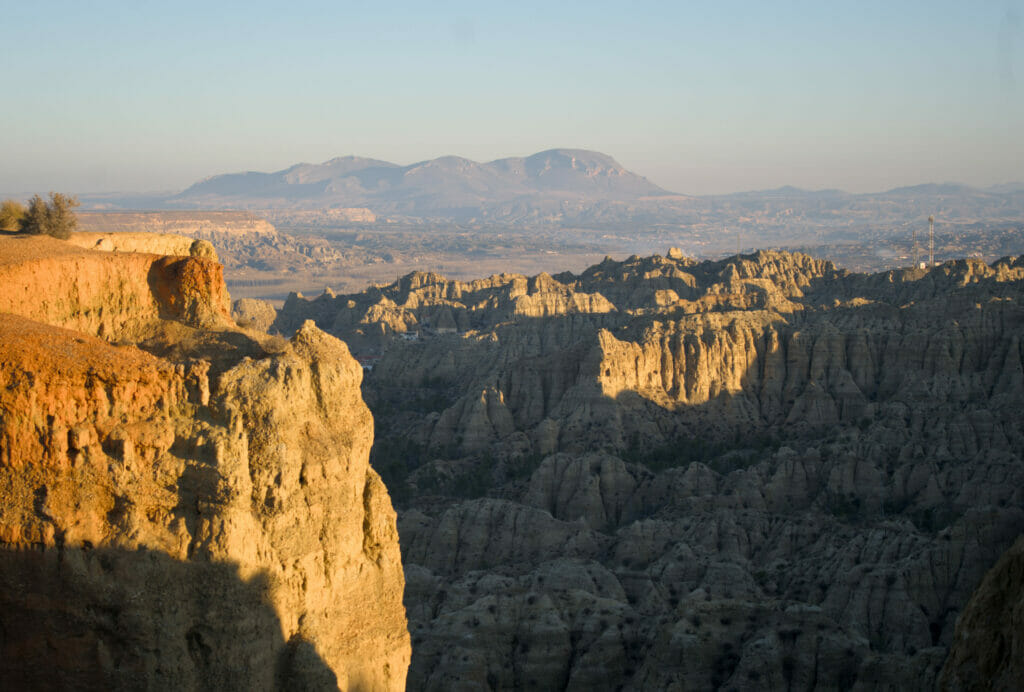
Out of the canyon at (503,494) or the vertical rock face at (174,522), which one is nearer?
the vertical rock face at (174,522)

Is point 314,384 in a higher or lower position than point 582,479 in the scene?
higher

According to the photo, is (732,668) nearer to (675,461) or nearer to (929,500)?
(929,500)

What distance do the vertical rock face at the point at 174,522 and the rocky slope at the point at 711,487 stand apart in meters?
16.4

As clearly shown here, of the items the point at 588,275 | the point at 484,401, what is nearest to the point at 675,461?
the point at 484,401

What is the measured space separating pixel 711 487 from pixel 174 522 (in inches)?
1722

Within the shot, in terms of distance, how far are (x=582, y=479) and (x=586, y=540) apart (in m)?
9.06

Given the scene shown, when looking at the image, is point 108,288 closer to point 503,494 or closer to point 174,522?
point 174,522

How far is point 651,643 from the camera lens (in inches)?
1446

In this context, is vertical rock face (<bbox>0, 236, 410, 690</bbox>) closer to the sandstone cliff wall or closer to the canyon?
the canyon

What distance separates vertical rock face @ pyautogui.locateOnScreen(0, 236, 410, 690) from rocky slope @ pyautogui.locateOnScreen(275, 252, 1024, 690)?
53.9 ft

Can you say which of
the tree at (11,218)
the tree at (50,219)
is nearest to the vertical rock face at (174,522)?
the tree at (50,219)

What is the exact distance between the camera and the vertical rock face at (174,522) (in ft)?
59.2

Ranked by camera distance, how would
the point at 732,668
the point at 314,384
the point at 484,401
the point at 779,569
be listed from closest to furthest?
1. the point at 314,384
2. the point at 732,668
3. the point at 779,569
4. the point at 484,401

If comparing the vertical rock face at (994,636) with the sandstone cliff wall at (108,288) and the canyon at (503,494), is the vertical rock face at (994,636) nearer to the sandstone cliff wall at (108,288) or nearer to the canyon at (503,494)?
the canyon at (503,494)
